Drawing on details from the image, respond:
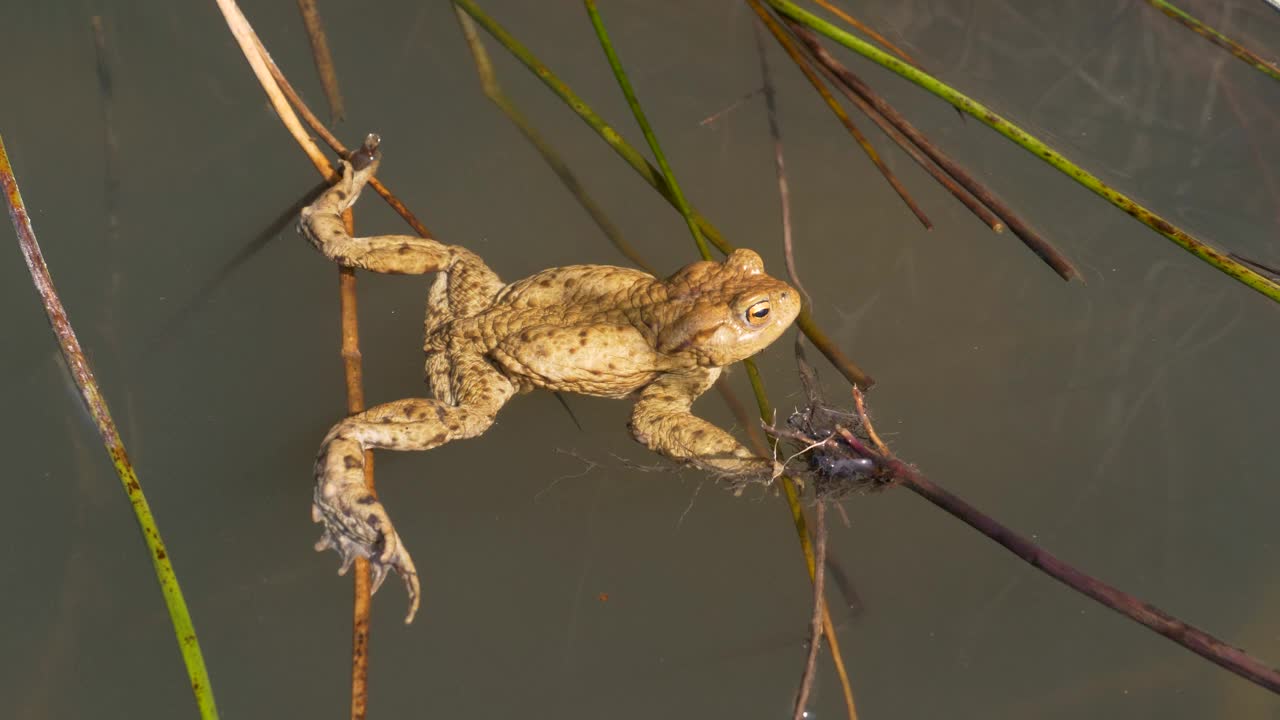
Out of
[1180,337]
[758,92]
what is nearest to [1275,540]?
[1180,337]

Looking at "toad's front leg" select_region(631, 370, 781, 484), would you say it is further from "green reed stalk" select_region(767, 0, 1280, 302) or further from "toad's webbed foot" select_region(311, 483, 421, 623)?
"green reed stalk" select_region(767, 0, 1280, 302)

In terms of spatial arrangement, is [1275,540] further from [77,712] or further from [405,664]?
[77,712]

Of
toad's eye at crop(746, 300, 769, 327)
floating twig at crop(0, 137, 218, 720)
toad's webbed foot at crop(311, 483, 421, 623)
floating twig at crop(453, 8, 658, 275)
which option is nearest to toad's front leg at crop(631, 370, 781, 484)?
toad's eye at crop(746, 300, 769, 327)

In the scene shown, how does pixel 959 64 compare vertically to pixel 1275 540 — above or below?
above

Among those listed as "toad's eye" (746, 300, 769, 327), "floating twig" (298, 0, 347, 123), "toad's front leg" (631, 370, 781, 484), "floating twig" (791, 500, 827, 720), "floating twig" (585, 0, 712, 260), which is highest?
"floating twig" (298, 0, 347, 123)

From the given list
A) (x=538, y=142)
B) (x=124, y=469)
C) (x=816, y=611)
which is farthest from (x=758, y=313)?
(x=124, y=469)

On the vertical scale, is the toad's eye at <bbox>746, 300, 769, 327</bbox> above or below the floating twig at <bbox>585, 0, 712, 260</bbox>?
below

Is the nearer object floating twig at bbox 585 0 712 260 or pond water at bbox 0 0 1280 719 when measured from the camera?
floating twig at bbox 585 0 712 260
